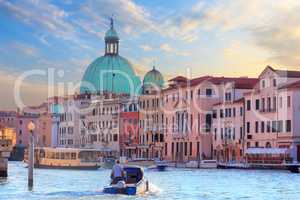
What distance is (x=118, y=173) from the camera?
3219 centimetres

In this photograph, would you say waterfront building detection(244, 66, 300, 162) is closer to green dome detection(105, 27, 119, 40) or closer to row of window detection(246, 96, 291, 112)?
row of window detection(246, 96, 291, 112)

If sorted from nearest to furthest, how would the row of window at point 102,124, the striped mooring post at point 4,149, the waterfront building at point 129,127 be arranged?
1. the striped mooring post at point 4,149
2. the waterfront building at point 129,127
3. the row of window at point 102,124

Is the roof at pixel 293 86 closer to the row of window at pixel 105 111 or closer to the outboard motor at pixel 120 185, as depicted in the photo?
the outboard motor at pixel 120 185

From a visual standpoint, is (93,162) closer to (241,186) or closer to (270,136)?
(270,136)

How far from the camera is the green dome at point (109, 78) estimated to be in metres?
116

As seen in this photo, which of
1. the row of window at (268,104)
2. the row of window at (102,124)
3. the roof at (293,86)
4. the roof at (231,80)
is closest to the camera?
the roof at (293,86)

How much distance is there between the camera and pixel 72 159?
66188 millimetres

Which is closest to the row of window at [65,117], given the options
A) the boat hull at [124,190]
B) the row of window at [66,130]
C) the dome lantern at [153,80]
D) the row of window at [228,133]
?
the row of window at [66,130]

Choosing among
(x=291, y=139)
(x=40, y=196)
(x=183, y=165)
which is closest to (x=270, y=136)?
(x=291, y=139)

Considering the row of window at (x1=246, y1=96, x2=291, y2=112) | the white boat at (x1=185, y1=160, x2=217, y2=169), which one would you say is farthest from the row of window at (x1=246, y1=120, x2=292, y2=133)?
the white boat at (x1=185, y1=160, x2=217, y2=169)

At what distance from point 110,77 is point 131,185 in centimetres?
8645

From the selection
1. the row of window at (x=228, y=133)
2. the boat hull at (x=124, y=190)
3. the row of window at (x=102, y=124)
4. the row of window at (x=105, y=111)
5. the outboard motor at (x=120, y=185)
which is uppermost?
the row of window at (x=105, y=111)

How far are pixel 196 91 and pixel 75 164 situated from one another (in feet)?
61.9

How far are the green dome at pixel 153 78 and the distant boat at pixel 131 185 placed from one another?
6882cm
